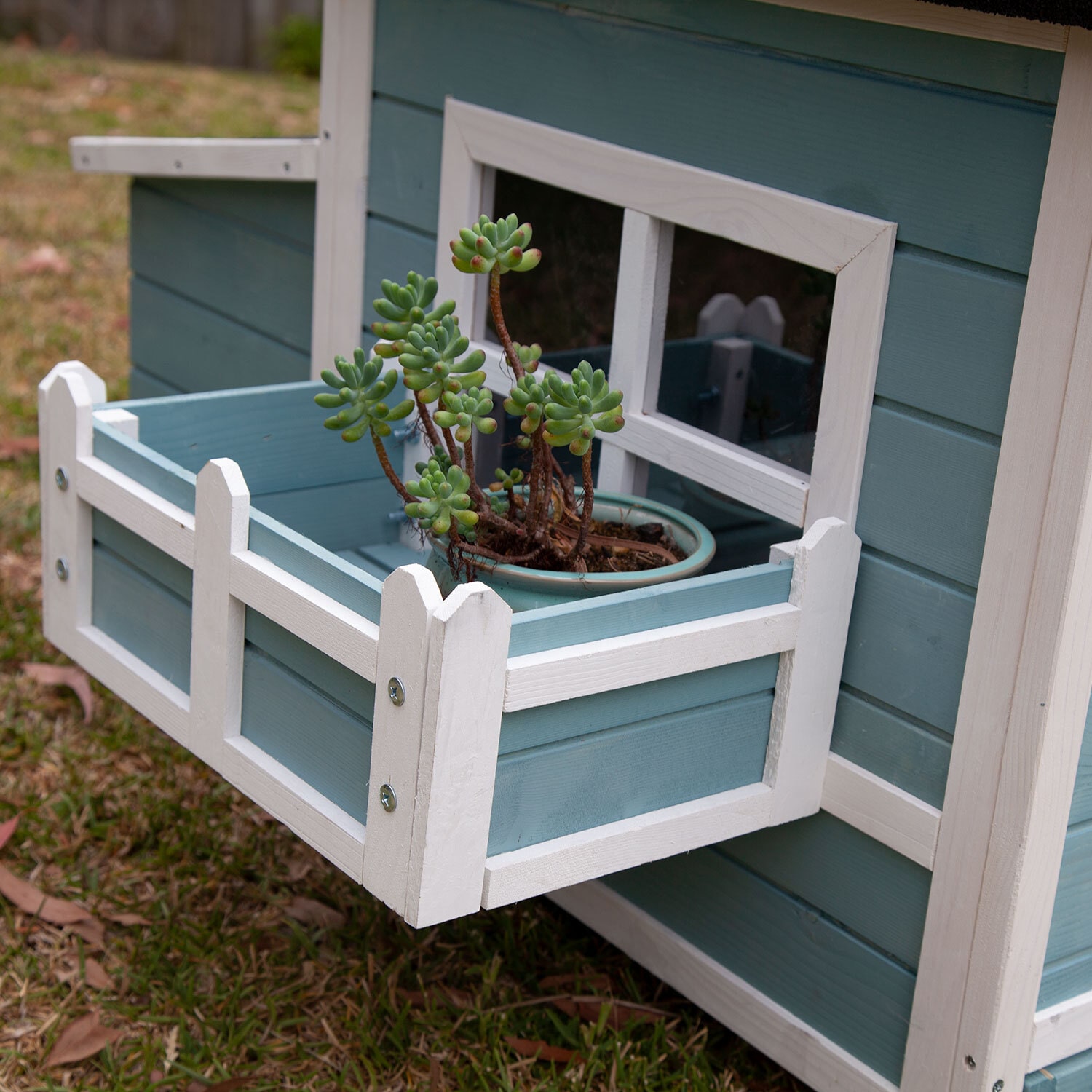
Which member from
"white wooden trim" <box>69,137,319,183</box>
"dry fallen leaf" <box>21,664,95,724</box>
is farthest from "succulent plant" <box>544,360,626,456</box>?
"dry fallen leaf" <box>21,664,95,724</box>

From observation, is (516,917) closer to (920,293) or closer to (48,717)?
(48,717)

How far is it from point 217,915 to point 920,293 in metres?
1.40

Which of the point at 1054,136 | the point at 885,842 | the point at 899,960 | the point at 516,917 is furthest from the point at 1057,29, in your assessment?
the point at 516,917

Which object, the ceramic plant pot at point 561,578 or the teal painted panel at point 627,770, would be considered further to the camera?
the ceramic plant pot at point 561,578

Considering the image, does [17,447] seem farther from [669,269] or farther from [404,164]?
[669,269]

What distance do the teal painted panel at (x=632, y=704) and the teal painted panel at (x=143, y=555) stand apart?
18.9 inches

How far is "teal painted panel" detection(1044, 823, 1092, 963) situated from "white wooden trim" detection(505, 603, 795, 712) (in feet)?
1.32

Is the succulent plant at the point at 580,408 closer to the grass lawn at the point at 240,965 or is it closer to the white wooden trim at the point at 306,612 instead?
the white wooden trim at the point at 306,612

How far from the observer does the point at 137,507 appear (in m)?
1.80

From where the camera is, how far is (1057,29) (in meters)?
1.44

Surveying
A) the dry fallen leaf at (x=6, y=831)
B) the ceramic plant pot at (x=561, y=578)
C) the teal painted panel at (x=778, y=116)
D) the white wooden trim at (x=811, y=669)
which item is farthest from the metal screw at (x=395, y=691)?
the dry fallen leaf at (x=6, y=831)

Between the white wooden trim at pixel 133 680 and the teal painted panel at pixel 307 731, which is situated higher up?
the teal painted panel at pixel 307 731

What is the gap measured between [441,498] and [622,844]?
0.41m

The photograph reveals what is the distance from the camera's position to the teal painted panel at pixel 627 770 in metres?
1.51
